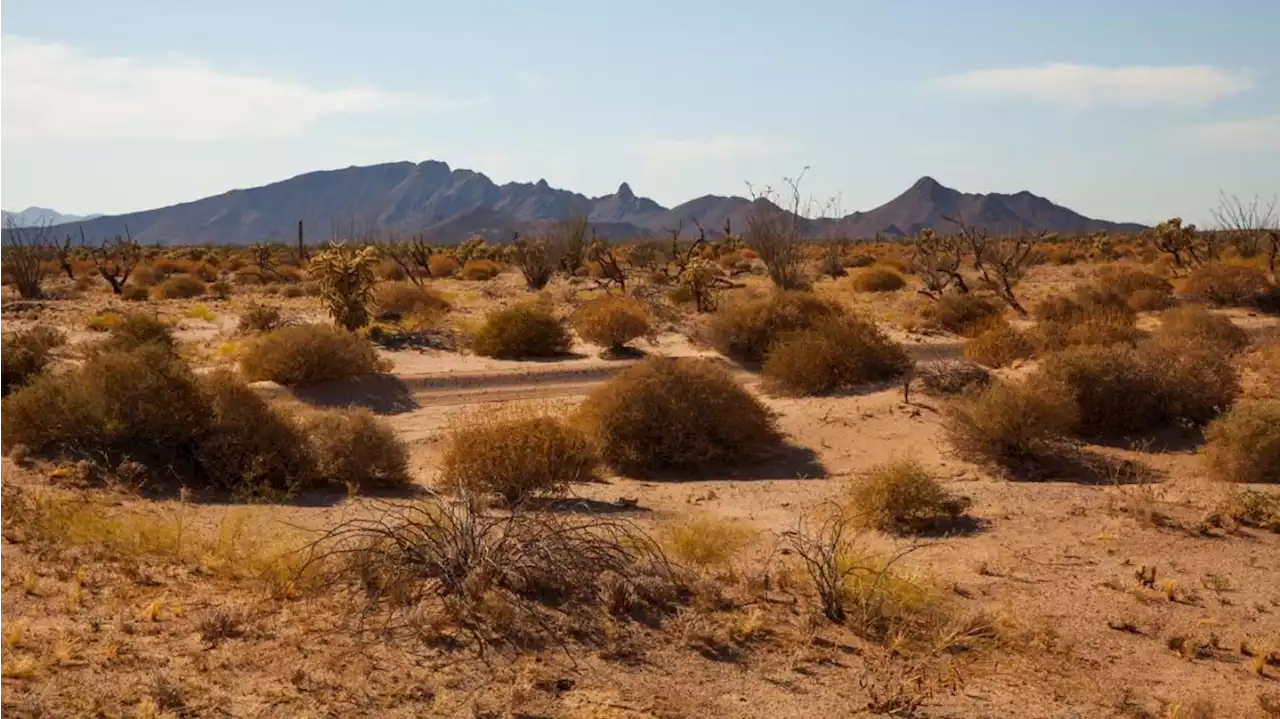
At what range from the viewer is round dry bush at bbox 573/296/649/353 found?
21016 mm

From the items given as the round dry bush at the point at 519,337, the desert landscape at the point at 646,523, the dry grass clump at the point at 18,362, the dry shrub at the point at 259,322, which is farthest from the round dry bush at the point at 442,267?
the dry grass clump at the point at 18,362

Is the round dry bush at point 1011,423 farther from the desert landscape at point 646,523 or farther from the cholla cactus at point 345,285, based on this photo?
the cholla cactus at point 345,285

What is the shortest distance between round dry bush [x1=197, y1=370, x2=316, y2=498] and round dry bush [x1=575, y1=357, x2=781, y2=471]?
11.6ft

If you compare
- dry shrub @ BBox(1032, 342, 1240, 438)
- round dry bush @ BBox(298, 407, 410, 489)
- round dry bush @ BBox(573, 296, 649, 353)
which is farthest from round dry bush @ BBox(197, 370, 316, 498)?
round dry bush @ BBox(573, 296, 649, 353)

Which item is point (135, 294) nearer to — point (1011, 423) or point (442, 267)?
point (442, 267)

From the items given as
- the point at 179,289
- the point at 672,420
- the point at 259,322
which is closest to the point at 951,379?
the point at 672,420

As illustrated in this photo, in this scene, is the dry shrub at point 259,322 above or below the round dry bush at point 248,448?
above

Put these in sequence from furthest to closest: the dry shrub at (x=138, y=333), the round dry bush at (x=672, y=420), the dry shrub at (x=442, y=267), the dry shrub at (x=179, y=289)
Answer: the dry shrub at (x=442, y=267) → the dry shrub at (x=179, y=289) → the dry shrub at (x=138, y=333) → the round dry bush at (x=672, y=420)

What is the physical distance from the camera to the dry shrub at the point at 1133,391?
1330 centimetres

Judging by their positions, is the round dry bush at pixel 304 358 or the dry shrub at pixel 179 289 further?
the dry shrub at pixel 179 289

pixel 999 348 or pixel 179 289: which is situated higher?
pixel 179 289

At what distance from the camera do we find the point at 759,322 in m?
19.8

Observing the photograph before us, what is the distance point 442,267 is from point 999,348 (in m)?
27.1

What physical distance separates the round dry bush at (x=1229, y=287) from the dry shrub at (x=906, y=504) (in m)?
19.1
